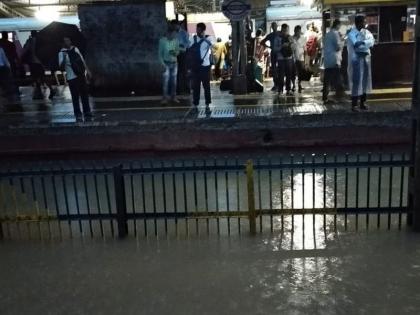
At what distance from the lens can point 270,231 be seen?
583cm

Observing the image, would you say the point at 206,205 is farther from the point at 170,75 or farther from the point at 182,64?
the point at 182,64

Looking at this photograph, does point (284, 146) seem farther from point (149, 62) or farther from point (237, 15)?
point (149, 62)

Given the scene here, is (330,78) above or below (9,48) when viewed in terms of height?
below

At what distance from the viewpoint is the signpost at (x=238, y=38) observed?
12398 mm

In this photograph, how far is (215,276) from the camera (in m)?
4.79

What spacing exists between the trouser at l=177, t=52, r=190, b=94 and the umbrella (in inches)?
113

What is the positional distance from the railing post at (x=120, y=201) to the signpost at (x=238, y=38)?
310 inches

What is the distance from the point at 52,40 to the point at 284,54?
21.8 feet

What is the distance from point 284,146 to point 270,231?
426cm

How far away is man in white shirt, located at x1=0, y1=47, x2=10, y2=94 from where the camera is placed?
502 inches

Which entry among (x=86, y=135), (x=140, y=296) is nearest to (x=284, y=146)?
(x=86, y=135)

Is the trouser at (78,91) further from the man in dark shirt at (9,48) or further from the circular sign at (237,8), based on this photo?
the man in dark shirt at (9,48)

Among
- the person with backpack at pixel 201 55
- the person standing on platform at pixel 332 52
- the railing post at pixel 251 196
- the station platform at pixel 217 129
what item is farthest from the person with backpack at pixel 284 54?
the railing post at pixel 251 196

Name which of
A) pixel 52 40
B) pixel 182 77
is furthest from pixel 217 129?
pixel 52 40
